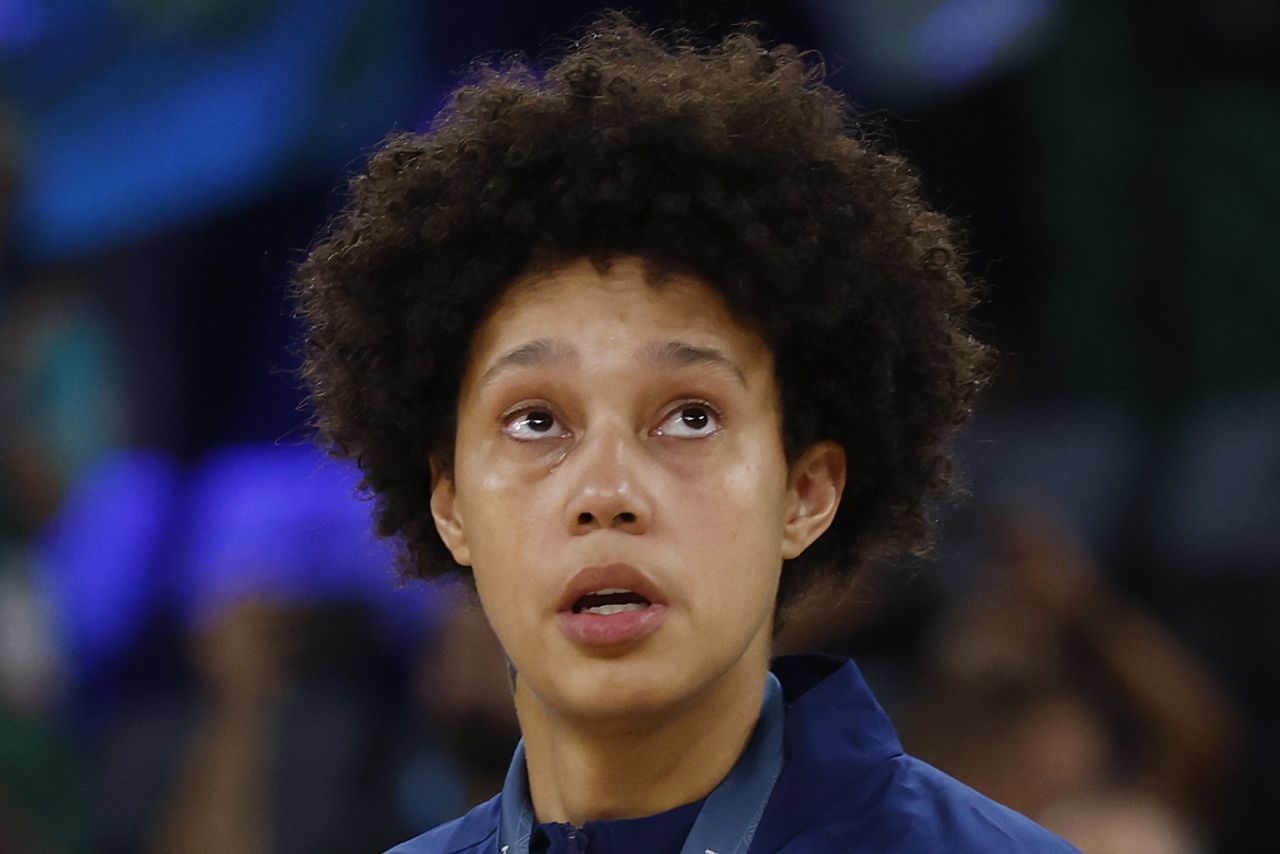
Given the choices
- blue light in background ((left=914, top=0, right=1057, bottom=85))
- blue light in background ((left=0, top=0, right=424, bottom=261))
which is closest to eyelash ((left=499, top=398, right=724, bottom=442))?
blue light in background ((left=914, top=0, right=1057, bottom=85))

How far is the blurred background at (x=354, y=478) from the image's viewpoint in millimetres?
4789

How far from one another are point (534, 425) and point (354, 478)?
3235 mm

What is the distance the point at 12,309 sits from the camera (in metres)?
6.04

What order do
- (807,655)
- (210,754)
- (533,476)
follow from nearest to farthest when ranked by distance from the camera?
1. (533,476)
2. (807,655)
3. (210,754)

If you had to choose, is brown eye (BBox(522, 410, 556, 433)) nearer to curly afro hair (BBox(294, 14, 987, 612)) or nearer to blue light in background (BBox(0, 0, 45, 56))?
curly afro hair (BBox(294, 14, 987, 612))

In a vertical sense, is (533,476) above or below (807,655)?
above

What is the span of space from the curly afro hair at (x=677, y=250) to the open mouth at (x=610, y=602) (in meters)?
0.30

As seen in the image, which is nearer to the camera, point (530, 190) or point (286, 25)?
point (530, 190)

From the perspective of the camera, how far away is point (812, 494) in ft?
7.82

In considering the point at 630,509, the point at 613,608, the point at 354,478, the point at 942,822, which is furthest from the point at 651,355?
the point at 354,478

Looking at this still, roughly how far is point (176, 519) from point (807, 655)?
12.4ft

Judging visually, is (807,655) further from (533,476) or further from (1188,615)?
(1188,615)

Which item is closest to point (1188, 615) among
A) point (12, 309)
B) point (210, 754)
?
point (210, 754)

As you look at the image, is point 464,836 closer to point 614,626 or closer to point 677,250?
point 614,626
